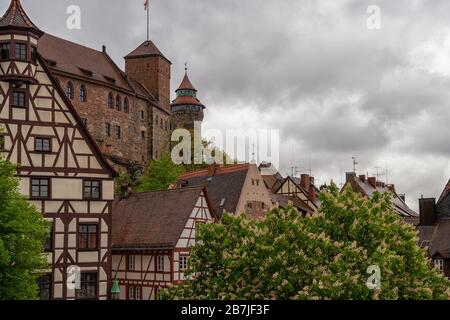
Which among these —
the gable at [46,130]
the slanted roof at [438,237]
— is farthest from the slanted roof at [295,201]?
the gable at [46,130]

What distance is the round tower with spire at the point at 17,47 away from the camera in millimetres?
37906

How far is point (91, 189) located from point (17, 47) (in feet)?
29.8

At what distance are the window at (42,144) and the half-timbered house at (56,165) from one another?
0.18 ft

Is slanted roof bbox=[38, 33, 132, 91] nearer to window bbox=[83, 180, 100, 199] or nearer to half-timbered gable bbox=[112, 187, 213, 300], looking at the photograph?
half-timbered gable bbox=[112, 187, 213, 300]

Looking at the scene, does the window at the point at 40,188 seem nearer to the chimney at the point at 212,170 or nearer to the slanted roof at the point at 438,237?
the chimney at the point at 212,170

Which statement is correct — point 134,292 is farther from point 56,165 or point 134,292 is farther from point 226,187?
point 226,187

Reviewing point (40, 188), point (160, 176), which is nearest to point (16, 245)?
point (40, 188)

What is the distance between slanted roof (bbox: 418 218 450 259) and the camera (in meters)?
51.0

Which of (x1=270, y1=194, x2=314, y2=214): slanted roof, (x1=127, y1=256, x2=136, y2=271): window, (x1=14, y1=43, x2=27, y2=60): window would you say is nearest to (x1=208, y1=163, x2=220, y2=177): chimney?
(x1=270, y1=194, x2=314, y2=214): slanted roof

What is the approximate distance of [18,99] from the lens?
125 ft

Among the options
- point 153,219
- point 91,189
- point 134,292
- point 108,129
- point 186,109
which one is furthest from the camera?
point 186,109

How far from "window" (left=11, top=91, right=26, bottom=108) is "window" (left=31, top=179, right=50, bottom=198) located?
4234mm

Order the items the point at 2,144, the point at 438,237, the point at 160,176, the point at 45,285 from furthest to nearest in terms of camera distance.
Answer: the point at 160,176
the point at 438,237
the point at 45,285
the point at 2,144
